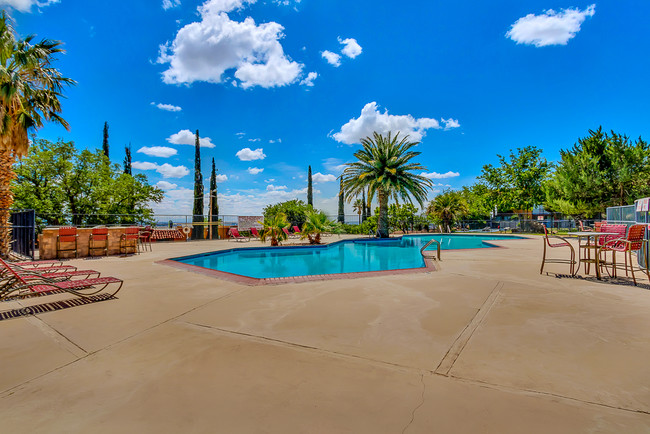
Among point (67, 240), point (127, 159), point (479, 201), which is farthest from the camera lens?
point (127, 159)

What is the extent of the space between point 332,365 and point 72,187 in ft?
77.4

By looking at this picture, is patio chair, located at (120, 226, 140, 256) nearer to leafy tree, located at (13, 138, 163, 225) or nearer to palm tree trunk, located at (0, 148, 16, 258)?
palm tree trunk, located at (0, 148, 16, 258)

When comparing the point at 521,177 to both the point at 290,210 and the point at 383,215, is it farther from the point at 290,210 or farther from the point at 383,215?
the point at 290,210

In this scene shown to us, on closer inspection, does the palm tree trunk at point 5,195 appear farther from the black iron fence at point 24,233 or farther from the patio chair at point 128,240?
the patio chair at point 128,240

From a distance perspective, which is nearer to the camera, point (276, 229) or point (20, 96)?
point (20, 96)

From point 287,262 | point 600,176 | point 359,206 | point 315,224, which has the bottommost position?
point 287,262

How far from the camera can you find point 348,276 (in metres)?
5.51

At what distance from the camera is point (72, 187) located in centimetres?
1847

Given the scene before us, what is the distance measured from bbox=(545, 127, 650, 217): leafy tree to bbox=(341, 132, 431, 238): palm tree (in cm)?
1575

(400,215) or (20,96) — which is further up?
(20,96)

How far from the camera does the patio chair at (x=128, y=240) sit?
9594mm

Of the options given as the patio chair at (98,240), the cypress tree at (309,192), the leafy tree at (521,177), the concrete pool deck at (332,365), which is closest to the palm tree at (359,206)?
the cypress tree at (309,192)

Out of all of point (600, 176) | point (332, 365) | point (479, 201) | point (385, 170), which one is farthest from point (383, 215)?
point (479, 201)

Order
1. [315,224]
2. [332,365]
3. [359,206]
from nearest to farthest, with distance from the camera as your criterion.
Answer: [332,365]
[315,224]
[359,206]
